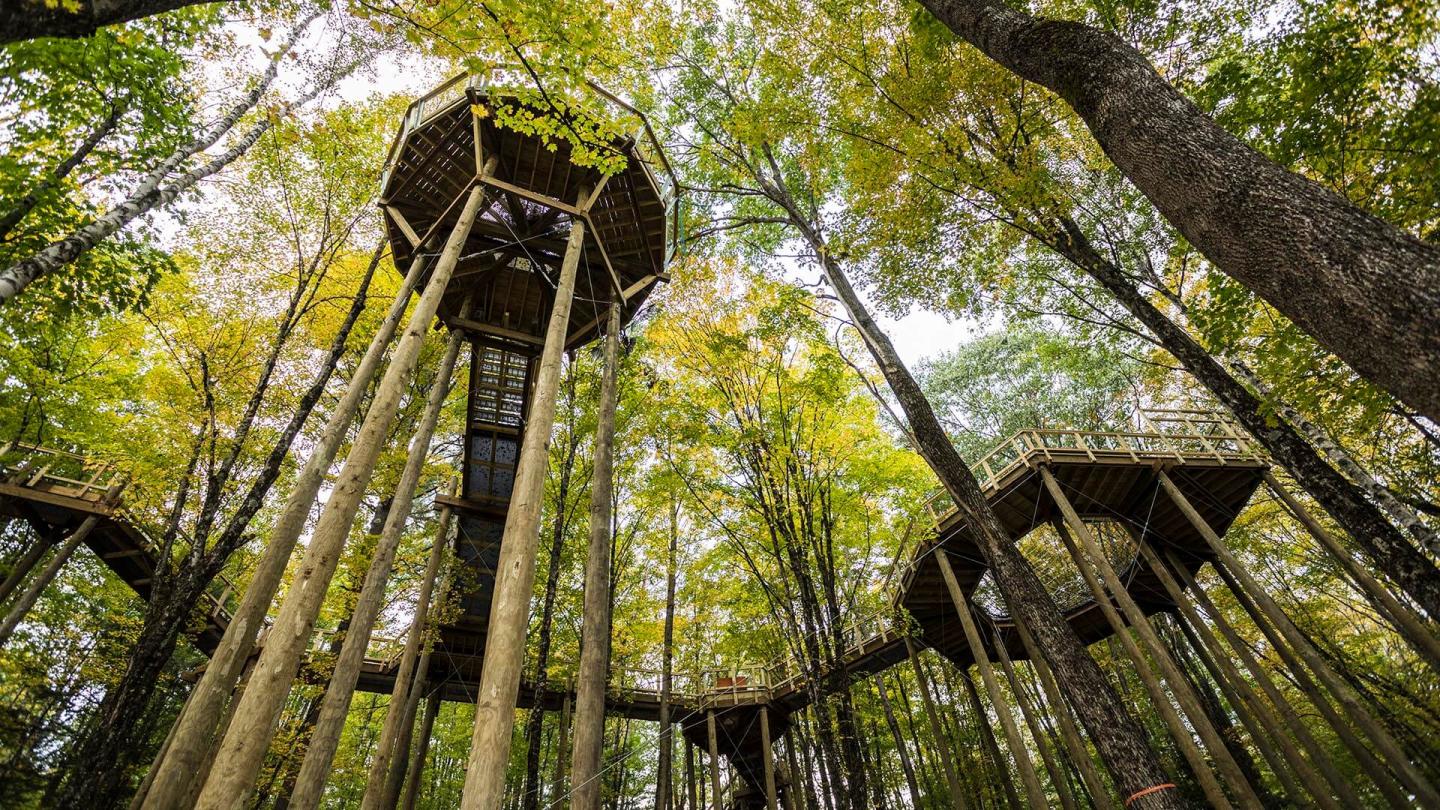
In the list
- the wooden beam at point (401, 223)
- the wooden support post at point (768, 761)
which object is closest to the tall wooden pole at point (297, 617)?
the wooden beam at point (401, 223)

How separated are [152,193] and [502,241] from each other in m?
4.19

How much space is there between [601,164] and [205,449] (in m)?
7.20

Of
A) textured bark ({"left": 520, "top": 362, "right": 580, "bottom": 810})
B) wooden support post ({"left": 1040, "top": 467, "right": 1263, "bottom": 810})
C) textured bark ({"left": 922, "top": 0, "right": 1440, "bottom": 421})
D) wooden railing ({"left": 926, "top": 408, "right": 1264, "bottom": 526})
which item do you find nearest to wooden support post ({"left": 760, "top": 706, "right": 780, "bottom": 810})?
textured bark ({"left": 520, "top": 362, "right": 580, "bottom": 810})

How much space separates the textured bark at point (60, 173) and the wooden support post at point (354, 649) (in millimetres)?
4227

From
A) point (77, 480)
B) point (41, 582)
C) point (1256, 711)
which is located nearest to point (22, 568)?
point (41, 582)

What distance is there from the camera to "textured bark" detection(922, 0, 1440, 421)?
6.10ft

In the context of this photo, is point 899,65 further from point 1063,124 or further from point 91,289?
point 91,289

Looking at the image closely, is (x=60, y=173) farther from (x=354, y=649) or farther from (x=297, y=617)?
(x=297, y=617)

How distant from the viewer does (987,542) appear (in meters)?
5.73

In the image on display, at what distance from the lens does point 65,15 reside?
2.33 meters

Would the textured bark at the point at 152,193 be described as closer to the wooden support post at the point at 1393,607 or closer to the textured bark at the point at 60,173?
the textured bark at the point at 60,173

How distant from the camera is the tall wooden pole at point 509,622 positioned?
3275 mm

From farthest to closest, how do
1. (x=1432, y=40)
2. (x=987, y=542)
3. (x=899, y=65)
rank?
(x=899, y=65) < (x=987, y=542) < (x=1432, y=40)

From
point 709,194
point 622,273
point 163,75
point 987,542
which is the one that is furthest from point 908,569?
point 163,75
